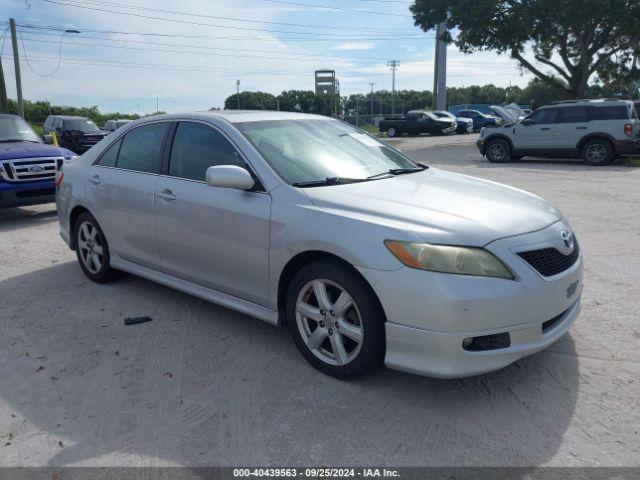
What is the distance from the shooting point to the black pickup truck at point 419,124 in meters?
36.0

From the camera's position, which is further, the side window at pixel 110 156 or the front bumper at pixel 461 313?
the side window at pixel 110 156

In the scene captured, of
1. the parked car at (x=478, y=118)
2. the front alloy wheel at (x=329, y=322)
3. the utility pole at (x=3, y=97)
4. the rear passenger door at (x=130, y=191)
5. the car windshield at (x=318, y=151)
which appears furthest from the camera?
the parked car at (x=478, y=118)

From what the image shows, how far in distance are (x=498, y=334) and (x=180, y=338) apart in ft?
7.50

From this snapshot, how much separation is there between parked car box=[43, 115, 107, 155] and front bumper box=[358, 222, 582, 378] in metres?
19.3

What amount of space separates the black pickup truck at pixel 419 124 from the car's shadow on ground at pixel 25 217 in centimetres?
2902

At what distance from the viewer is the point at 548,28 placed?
1049 inches

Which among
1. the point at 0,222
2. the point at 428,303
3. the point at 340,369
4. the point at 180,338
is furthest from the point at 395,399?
the point at 0,222

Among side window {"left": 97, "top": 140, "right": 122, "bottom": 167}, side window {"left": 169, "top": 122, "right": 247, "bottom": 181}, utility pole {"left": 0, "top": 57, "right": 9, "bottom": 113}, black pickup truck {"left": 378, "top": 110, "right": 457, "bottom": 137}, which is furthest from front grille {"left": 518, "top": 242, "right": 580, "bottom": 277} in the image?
black pickup truck {"left": 378, "top": 110, "right": 457, "bottom": 137}

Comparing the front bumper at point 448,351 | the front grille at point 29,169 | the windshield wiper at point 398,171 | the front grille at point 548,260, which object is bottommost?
the front bumper at point 448,351

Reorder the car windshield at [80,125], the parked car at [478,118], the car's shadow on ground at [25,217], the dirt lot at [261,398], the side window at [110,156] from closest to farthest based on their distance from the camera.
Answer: the dirt lot at [261,398] → the side window at [110,156] → the car's shadow on ground at [25,217] → the car windshield at [80,125] → the parked car at [478,118]

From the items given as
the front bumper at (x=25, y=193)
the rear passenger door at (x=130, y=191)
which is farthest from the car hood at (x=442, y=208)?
the front bumper at (x=25, y=193)

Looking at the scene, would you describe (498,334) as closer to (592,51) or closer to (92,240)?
(92,240)

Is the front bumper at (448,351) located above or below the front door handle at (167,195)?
below

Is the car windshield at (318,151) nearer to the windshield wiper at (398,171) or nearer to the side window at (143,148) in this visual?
the windshield wiper at (398,171)
